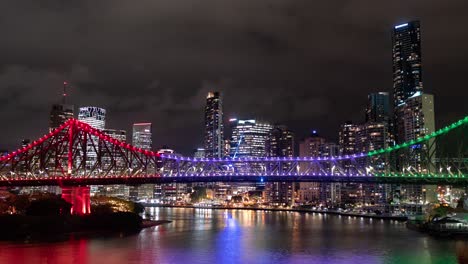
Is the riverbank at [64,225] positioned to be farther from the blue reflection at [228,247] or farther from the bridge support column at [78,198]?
the blue reflection at [228,247]

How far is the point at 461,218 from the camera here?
203 ft

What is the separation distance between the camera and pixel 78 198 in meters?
66.7

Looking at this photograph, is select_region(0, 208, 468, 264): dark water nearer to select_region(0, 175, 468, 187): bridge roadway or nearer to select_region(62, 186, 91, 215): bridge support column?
select_region(0, 175, 468, 187): bridge roadway

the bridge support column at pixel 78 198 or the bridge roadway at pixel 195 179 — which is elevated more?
the bridge roadway at pixel 195 179

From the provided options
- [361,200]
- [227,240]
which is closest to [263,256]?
[227,240]

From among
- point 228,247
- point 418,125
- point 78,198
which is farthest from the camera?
point 418,125

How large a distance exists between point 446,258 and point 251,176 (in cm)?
2789

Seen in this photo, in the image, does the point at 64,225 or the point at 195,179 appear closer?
the point at 64,225

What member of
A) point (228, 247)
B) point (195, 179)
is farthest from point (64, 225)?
point (228, 247)

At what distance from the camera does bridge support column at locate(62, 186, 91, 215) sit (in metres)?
65.8

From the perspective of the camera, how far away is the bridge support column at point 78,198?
65.8m

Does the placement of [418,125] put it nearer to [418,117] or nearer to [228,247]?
[418,117]

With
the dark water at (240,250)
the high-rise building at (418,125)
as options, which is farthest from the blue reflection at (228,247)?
the high-rise building at (418,125)

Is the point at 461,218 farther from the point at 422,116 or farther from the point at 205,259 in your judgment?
the point at 422,116
